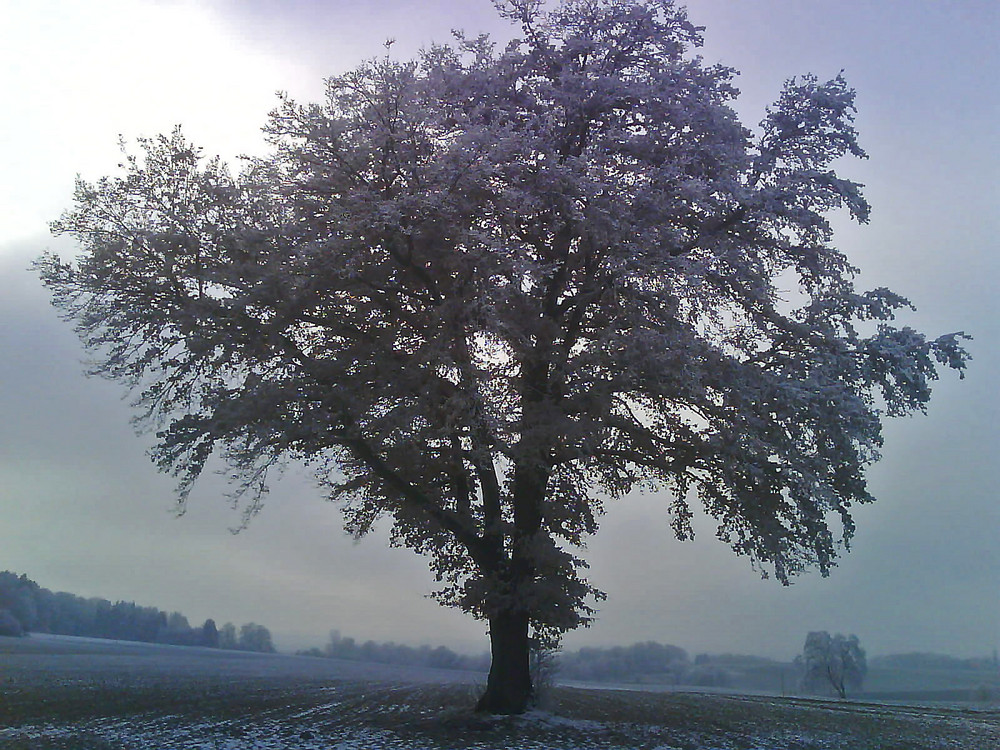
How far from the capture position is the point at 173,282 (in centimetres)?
1758

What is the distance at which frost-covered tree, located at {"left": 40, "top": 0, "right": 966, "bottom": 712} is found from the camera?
16672 millimetres

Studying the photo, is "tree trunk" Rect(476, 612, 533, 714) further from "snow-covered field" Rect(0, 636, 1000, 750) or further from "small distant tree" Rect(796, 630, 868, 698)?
"small distant tree" Rect(796, 630, 868, 698)

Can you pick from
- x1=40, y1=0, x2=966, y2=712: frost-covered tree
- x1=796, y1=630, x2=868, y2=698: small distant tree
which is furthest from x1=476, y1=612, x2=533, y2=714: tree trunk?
x1=796, y1=630, x2=868, y2=698: small distant tree

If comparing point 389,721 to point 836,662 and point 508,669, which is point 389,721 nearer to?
point 508,669

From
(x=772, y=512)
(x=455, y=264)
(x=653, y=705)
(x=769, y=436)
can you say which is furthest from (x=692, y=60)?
(x=653, y=705)

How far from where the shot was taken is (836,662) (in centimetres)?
4491

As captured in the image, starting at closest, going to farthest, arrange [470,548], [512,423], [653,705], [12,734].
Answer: [12,734] → [512,423] → [470,548] → [653,705]

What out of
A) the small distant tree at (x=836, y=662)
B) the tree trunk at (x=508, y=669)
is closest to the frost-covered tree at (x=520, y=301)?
the tree trunk at (x=508, y=669)

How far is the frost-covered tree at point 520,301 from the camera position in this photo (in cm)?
1667

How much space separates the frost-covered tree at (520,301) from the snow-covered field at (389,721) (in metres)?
2.64

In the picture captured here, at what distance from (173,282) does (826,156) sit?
52.9ft

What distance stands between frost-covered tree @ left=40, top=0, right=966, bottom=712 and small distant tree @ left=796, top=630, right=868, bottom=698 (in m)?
30.0

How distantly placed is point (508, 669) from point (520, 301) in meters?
8.66

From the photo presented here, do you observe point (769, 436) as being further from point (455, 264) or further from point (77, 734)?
point (77, 734)
